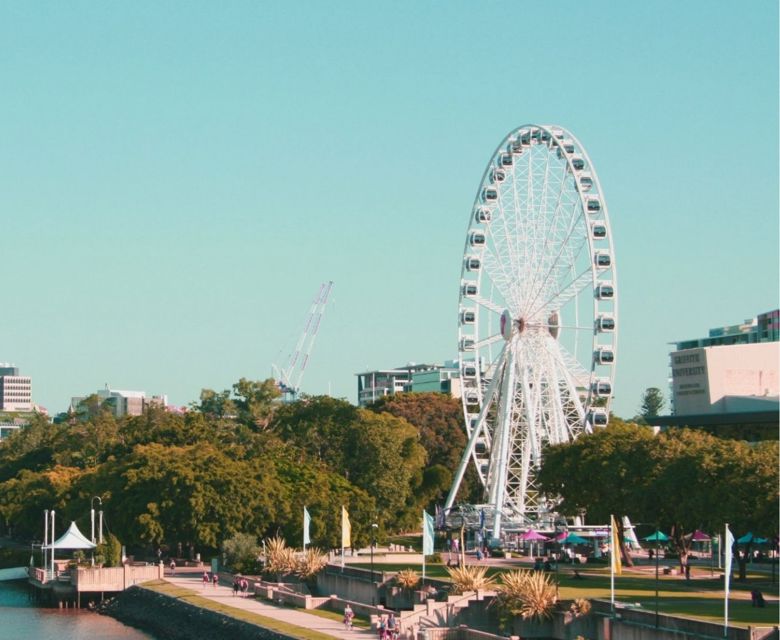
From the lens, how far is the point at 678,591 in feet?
253

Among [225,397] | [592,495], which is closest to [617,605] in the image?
[592,495]

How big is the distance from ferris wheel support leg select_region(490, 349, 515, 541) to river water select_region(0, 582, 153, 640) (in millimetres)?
28896

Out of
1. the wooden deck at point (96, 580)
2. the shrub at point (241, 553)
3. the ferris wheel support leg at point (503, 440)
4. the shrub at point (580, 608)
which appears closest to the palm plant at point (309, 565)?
the shrub at point (241, 553)

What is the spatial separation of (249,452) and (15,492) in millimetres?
30586

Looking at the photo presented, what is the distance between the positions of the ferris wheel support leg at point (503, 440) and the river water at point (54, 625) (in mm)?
28896

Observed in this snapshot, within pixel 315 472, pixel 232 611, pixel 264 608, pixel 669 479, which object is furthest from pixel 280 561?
pixel 315 472

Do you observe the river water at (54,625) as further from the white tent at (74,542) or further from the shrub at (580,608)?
the shrub at (580,608)

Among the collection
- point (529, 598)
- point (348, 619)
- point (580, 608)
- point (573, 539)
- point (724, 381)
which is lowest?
point (348, 619)

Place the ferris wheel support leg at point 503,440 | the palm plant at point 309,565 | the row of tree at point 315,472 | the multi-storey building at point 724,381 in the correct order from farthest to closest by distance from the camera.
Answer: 1. the multi-storey building at point 724,381
2. the ferris wheel support leg at point 503,440
3. the palm plant at point 309,565
4. the row of tree at point 315,472

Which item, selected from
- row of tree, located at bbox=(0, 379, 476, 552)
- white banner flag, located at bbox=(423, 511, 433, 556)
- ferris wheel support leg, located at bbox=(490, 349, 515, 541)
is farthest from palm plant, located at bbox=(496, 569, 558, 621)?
row of tree, located at bbox=(0, 379, 476, 552)

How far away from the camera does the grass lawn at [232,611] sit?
236 ft

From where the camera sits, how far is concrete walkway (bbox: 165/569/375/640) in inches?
2899

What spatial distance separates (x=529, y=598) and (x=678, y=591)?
1221cm

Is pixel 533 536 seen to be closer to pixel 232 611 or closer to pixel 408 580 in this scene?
pixel 408 580
